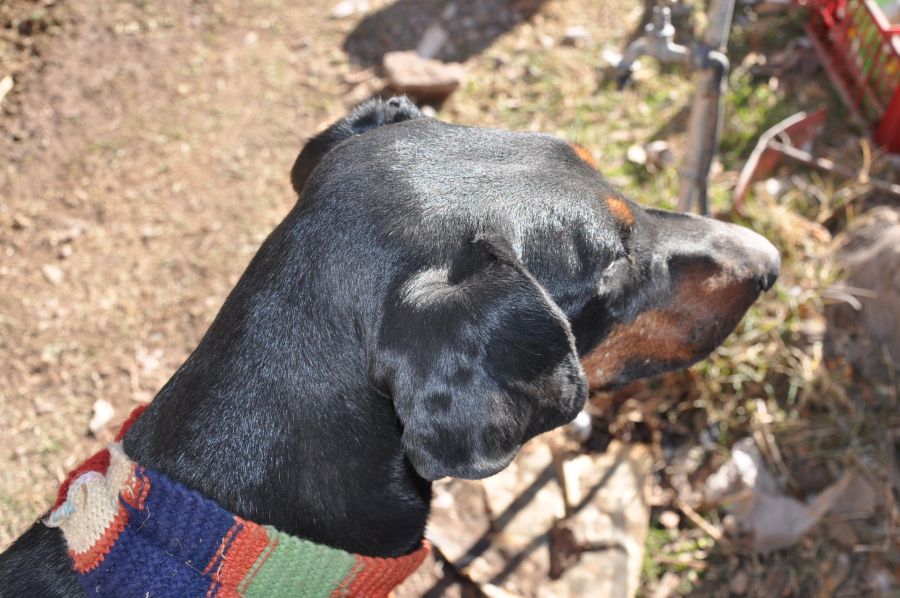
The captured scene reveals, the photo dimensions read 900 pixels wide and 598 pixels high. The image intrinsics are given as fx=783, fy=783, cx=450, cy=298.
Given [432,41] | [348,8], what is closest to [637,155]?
[432,41]

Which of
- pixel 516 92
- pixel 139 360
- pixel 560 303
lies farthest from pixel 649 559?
pixel 516 92

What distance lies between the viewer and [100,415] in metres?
4.63

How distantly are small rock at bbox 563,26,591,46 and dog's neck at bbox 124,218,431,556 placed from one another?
184 inches

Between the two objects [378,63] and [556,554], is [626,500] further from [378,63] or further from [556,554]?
[378,63]

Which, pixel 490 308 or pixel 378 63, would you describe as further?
pixel 378 63

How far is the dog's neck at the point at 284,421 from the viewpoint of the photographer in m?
2.43

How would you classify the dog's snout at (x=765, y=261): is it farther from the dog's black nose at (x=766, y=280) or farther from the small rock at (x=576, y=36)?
the small rock at (x=576, y=36)

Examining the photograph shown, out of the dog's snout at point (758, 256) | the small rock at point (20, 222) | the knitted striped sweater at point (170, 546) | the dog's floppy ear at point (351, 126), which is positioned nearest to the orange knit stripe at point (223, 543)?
the knitted striped sweater at point (170, 546)

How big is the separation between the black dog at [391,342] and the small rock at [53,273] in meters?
2.84

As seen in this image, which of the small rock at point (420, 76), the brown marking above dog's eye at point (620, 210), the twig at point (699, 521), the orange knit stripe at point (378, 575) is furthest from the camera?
the small rock at point (420, 76)

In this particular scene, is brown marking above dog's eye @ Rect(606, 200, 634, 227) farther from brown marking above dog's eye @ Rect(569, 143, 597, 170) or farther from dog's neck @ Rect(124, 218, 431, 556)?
dog's neck @ Rect(124, 218, 431, 556)

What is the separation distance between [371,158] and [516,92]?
12.6 feet

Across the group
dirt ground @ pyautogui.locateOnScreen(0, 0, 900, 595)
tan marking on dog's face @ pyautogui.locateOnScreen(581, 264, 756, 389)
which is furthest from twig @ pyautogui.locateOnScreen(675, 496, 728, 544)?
tan marking on dog's face @ pyautogui.locateOnScreen(581, 264, 756, 389)

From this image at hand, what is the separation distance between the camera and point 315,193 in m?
2.59
